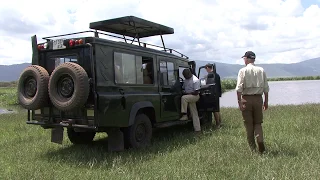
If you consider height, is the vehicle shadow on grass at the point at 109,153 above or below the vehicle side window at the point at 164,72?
below

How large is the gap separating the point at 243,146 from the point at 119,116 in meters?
2.48

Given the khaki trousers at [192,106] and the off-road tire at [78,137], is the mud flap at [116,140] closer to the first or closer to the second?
the off-road tire at [78,137]

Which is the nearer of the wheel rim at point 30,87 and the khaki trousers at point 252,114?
the khaki trousers at point 252,114

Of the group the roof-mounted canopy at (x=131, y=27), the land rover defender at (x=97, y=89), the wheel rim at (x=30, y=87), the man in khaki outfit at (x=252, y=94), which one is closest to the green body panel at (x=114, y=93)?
the land rover defender at (x=97, y=89)

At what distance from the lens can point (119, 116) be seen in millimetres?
6430

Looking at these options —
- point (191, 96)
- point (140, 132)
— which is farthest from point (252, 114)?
point (191, 96)

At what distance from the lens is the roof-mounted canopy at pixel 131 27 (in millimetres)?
7856

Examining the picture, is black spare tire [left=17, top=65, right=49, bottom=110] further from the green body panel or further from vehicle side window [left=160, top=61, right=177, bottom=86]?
vehicle side window [left=160, top=61, right=177, bottom=86]

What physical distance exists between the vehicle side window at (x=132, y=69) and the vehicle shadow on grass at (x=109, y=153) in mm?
1421

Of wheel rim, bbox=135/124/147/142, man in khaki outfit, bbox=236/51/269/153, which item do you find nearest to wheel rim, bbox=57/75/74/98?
wheel rim, bbox=135/124/147/142

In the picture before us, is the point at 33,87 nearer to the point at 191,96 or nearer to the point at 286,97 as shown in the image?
the point at 191,96

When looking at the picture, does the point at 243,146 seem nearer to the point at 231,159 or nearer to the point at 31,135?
the point at 231,159

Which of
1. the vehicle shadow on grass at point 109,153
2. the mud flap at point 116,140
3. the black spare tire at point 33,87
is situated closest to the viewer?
the vehicle shadow on grass at point 109,153

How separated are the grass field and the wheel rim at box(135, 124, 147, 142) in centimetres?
36
